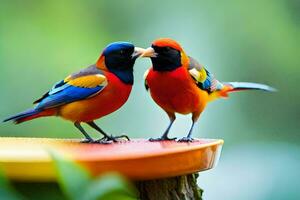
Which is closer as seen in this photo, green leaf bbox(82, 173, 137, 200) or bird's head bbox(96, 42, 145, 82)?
green leaf bbox(82, 173, 137, 200)

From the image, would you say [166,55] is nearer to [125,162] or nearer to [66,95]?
[66,95]

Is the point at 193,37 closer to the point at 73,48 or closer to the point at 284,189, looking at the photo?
the point at 73,48

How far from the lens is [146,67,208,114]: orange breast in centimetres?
184

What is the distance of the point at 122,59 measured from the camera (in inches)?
68.2

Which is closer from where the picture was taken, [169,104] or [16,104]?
[169,104]

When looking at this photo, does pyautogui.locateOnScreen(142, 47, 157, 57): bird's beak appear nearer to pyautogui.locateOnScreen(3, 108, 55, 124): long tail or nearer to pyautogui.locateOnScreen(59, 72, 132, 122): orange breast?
pyautogui.locateOnScreen(59, 72, 132, 122): orange breast

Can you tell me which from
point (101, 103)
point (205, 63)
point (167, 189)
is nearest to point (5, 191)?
point (167, 189)

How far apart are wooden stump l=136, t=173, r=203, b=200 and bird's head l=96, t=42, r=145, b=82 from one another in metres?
0.39

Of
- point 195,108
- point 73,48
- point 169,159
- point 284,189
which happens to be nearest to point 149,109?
point 73,48

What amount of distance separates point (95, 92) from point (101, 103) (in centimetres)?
3

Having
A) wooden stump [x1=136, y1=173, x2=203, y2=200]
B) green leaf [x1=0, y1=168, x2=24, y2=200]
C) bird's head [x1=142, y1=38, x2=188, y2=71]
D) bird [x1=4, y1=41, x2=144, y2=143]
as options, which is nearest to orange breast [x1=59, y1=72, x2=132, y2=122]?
bird [x1=4, y1=41, x2=144, y2=143]

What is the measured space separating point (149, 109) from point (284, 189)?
0.71 meters

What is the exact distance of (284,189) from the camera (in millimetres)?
2797

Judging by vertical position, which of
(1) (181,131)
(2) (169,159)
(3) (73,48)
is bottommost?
(1) (181,131)
